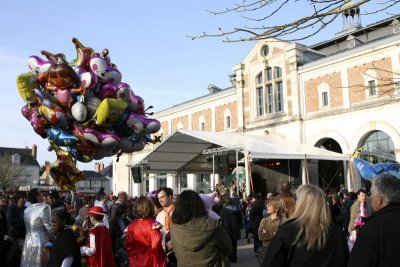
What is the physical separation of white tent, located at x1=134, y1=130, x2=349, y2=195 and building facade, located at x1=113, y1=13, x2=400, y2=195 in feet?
7.24

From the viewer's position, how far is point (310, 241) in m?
2.89

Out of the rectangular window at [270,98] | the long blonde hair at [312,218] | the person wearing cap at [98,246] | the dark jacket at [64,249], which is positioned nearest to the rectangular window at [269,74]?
the rectangular window at [270,98]

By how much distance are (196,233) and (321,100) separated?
2395 centimetres

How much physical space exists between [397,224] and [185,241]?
204 centimetres

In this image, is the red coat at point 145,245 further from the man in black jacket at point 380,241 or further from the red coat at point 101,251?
the man in black jacket at point 380,241

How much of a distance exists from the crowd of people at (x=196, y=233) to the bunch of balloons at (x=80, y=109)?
5.73ft

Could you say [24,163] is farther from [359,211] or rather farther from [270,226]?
[270,226]

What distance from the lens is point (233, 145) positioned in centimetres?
1950

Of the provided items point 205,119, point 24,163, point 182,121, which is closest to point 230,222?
point 205,119

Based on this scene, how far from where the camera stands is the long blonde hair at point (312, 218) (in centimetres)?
290

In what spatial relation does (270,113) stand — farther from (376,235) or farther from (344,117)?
(376,235)

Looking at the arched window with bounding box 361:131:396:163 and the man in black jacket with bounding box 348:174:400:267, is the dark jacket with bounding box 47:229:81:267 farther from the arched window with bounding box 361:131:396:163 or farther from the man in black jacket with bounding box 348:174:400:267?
the arched window with bounding box 361:131:396:163

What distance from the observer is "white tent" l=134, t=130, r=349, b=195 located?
1953cm

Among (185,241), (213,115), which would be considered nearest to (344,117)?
(213,115)
